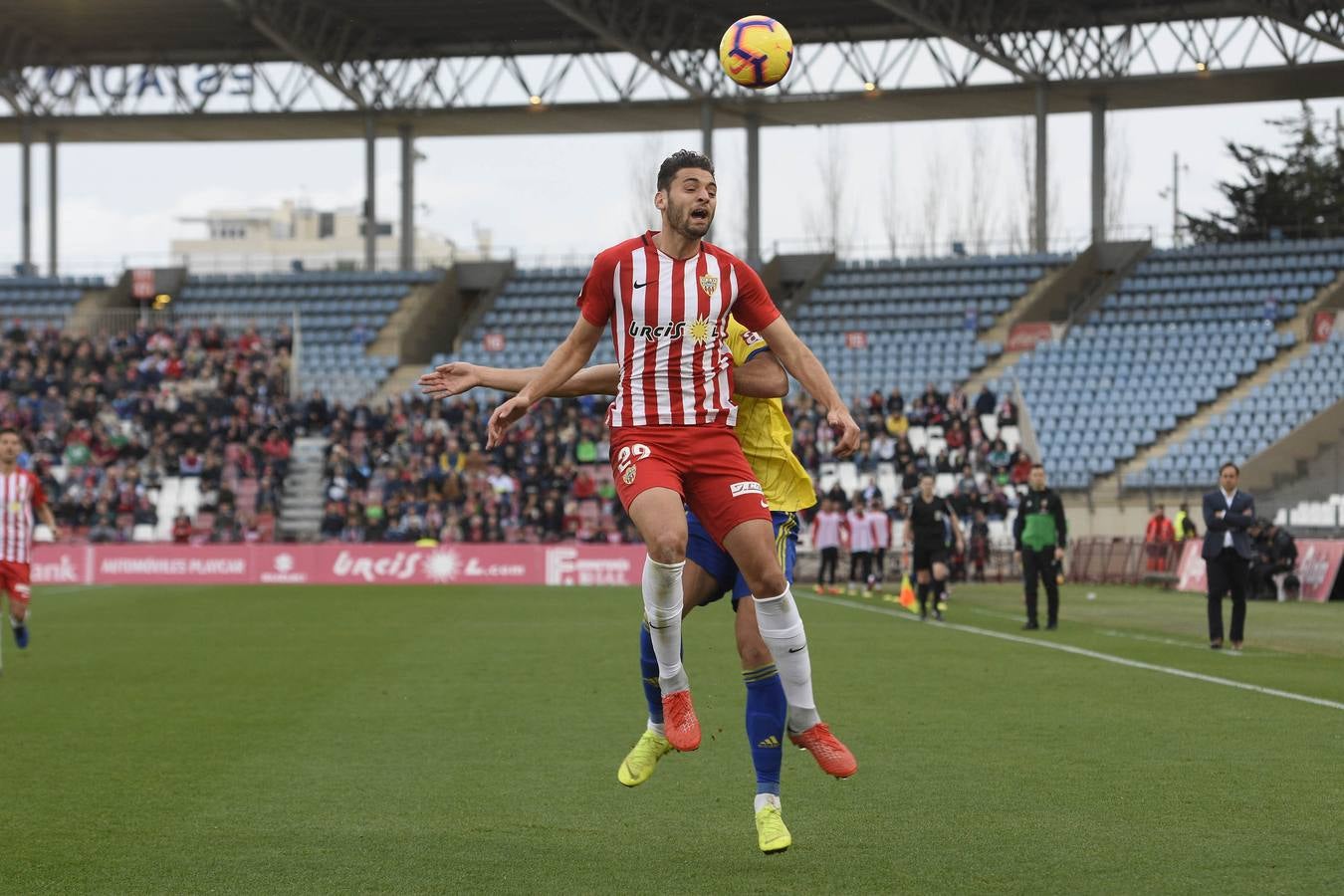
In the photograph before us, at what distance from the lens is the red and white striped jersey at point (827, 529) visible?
32.6 metres

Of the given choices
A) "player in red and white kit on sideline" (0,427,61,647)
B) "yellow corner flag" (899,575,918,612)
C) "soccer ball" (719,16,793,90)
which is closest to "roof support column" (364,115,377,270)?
"yellow corner flag" (899,575,918,612)

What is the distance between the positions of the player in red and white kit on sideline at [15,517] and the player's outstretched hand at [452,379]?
954 centimetres

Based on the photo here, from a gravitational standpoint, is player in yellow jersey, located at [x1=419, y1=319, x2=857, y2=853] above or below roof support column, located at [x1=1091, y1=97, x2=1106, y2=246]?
below

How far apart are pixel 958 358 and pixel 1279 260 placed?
9.05 metres

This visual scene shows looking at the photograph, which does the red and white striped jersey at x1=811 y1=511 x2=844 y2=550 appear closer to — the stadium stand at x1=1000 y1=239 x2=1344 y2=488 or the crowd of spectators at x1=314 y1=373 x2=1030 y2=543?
the crowd of spectators at x1=314 y1=373 x2=1030 y2=543

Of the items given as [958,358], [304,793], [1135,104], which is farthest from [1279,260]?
[304,793]

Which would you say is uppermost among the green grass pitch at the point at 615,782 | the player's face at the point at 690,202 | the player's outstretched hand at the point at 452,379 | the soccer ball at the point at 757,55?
the soccer ball at the point at 757,55

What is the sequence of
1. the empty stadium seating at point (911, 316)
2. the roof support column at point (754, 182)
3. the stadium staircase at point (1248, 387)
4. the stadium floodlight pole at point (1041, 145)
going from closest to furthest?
the stadium staircase at point (1248, 387) < the empty stadium seating at point (911, 316) < the stadium floodlight pole at point (1041, 145) < the roof support column at point (754, 182)

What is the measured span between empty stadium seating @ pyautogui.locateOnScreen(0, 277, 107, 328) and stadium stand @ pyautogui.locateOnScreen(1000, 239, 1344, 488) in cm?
2725

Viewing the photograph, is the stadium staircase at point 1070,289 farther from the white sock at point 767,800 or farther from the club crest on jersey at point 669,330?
the white sock at point 767,800

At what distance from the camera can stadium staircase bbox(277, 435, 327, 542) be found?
132 feet

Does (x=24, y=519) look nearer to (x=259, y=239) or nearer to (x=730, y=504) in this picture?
(x=730, y=504)

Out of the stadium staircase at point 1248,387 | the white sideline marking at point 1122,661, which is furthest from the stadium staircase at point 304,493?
the stadium staircase at point 1248,387

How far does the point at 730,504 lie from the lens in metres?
6.87
